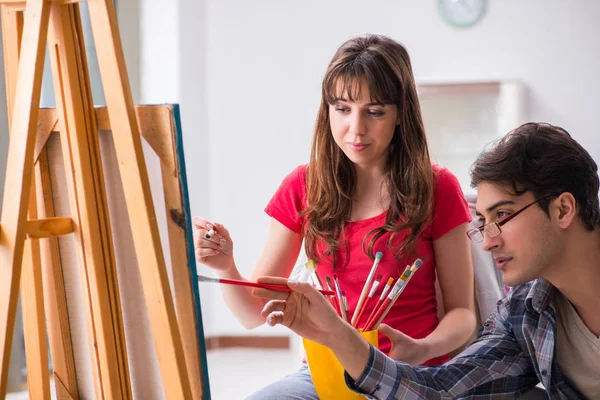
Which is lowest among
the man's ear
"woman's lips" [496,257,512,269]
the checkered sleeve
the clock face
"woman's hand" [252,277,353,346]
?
the checkered sleeve

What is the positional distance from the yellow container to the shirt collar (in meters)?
0.29

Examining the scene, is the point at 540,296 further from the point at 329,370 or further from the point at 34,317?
the point at 34,317

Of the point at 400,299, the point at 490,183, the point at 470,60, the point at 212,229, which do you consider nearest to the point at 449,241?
the point at 400,299

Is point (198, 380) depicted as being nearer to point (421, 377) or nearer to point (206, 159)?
point (421, 377)

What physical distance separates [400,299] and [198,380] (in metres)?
0.50

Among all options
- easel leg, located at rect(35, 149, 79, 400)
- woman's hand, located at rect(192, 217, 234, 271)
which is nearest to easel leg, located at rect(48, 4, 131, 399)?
easel leg, located at rect(35, 149, 79, 400)

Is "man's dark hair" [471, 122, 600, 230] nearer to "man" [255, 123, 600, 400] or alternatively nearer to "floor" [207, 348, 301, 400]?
"man" [255, 123, 600, 400]

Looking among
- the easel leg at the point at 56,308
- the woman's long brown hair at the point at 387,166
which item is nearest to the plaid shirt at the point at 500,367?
the woman's long brown hair at the point at 387,166

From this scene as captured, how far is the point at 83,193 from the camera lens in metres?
1.20

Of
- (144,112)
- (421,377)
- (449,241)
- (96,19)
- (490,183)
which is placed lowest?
(421,377)

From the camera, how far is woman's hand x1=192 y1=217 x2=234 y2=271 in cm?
143

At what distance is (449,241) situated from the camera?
1566 mm

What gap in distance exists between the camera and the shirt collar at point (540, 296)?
4.32ft

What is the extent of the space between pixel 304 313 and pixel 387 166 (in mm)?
542
